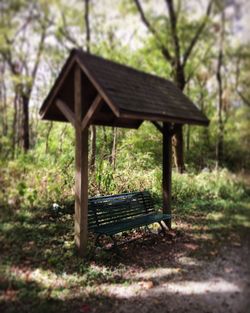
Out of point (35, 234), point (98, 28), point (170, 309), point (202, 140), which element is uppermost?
point (98, 28)

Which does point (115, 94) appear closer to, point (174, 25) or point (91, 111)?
point (91, 111)

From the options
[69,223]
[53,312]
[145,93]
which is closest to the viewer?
[53,312]

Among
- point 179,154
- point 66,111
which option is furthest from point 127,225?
point 179,154

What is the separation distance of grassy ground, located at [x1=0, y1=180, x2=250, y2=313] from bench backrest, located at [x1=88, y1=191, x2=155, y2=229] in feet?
1.53

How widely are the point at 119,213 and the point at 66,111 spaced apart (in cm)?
201

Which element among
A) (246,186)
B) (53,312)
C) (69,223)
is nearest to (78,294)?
(53,312)

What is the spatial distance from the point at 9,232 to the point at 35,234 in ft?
1.37

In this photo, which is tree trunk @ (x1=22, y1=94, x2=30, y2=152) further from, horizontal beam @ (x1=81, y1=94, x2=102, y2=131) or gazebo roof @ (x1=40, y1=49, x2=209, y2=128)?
horizontal beam @ (x1=81, y1=94, x2=102, y2=131)

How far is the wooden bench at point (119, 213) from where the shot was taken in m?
5.00

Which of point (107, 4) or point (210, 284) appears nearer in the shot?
point (210, 284)

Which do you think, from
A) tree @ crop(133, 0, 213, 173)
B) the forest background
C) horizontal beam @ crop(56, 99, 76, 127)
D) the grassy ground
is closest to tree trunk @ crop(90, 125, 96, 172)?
the forest background

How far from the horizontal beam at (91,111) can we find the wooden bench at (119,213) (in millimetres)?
1258

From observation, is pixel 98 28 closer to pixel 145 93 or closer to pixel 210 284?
pixel 145 93

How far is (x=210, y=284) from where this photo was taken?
4301 mm
